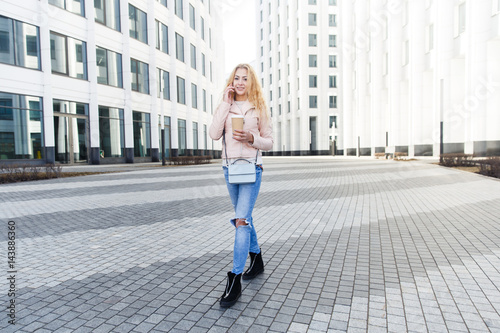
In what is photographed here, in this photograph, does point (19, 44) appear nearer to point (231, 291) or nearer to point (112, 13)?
point (112, 13)

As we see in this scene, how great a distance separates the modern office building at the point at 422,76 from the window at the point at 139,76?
22.5 m

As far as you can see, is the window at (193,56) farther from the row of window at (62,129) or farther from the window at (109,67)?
the window at (109,67)

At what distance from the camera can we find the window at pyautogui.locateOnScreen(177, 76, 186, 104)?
1496 inches

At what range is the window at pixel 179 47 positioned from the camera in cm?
3769

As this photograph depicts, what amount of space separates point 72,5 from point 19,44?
5.35m

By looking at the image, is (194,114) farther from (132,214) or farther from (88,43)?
(132,214)

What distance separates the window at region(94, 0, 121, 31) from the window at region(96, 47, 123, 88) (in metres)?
2.09

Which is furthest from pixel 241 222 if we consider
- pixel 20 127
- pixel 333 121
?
pixel 333 121

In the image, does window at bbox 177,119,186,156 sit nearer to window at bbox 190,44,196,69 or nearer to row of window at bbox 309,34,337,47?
window at bbox 190,44,196,69

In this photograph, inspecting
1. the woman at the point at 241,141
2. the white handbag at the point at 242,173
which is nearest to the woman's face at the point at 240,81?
the woman at the point at 241,141

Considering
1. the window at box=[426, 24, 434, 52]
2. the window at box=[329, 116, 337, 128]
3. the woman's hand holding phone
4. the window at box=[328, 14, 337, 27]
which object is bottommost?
the woman's hand holding phone

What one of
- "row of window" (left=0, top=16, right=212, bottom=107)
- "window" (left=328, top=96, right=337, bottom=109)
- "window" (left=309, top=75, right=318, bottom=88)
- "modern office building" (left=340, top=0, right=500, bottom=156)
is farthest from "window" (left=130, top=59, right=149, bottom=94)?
"window" (left=328, top=96, right=337, bottom=109)

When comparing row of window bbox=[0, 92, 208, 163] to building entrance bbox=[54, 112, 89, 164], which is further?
building entrance bbox=[54, 112, 89, 164]

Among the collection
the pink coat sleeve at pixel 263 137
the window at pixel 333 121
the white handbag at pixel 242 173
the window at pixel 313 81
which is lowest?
the white handbag at pixel 242 173
